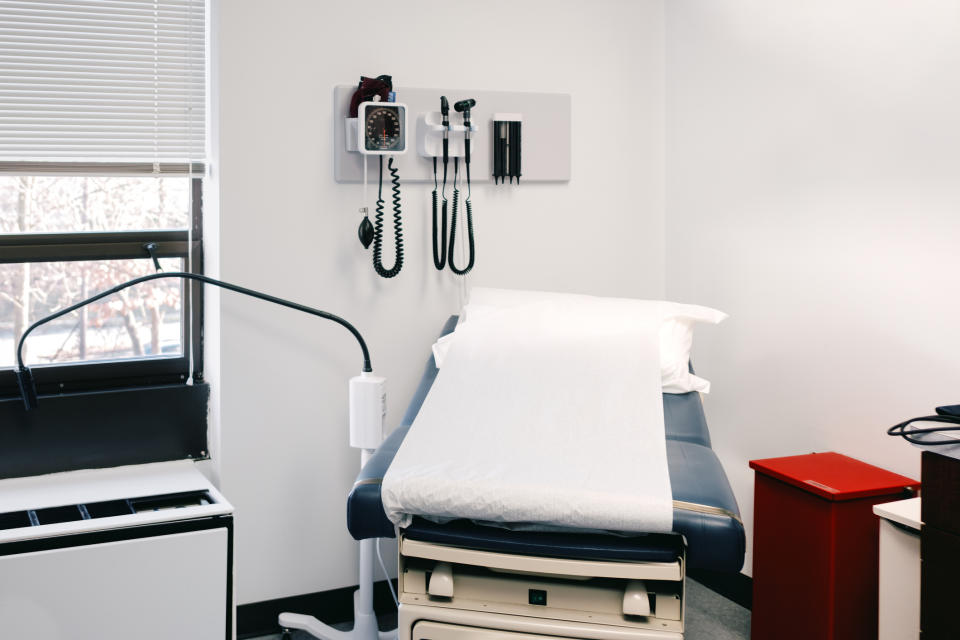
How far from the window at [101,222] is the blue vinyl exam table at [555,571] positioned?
99 centimetres

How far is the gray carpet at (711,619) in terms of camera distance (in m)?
2.31

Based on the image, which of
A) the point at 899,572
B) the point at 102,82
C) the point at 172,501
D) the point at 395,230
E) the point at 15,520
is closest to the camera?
the point at 899,572

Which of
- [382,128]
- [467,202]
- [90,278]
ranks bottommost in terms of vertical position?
[90,278]

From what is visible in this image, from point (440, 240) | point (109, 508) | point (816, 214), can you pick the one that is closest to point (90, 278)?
point (109, 508)

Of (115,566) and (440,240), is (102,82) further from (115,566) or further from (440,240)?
(115,566)

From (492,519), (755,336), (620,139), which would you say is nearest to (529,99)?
(620,139)

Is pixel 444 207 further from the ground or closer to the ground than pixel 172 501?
further from the ground

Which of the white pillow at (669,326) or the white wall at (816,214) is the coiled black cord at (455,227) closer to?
the white pillow at (669,326)

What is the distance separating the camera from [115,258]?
7.52 ft

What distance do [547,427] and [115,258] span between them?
1348 mm

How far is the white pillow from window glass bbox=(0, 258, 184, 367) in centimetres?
84

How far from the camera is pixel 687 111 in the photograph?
2.64m

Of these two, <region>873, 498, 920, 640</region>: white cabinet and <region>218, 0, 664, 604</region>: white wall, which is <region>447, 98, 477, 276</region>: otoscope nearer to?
<region>218, 0, 664, 604</region>: white wall

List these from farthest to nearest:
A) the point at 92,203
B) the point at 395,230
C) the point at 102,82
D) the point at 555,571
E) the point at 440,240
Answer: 1. the point at 440,240
2. the point at 395,230
3. the point at 92,203
4. the point at 102,82
5. the point at 555,571
